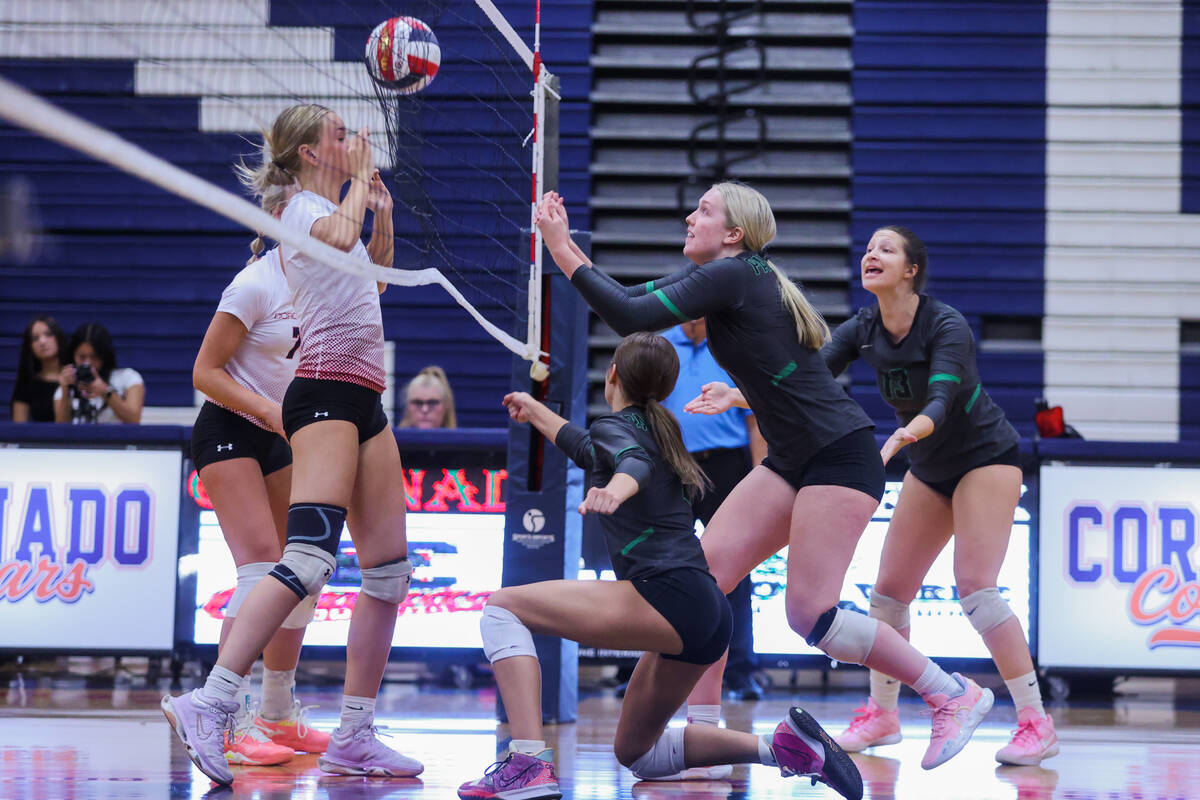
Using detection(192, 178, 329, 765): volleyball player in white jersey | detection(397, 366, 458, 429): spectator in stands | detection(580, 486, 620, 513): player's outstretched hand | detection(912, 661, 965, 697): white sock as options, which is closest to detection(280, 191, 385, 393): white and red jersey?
detection(192, 178, 329, 765): volleyball player in white jersey

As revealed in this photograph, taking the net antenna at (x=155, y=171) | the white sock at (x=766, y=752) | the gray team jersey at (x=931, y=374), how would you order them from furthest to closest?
the gray team jersey at (x=931, y=374), the white sock at (x=766, y=752), the net antenna at (x=155, y=171)

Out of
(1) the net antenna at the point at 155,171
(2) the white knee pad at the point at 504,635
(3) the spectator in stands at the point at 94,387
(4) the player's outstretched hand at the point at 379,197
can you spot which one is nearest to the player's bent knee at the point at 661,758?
(2) the white knee pad at the point at 504,635

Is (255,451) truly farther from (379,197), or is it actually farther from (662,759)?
(662,759)

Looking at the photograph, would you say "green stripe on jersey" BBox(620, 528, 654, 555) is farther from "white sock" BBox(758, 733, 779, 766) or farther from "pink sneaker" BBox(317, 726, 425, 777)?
"pink sneaker" BBox(317, 726, 425, 777)

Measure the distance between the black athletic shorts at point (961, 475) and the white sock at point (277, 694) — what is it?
2.14m

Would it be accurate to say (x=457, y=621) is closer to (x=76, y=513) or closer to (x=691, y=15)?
(x=76, y=513)

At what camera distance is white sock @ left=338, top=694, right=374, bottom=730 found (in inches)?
137

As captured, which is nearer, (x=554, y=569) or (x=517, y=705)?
(x=517, y=705)

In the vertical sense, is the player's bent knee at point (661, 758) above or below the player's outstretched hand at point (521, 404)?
below

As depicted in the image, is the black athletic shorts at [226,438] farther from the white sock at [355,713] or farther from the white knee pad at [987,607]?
the white knee pad at [987,607]

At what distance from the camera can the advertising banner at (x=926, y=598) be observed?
18.6 feet

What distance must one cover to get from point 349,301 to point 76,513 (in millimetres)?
2968

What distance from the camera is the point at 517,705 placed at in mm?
3078

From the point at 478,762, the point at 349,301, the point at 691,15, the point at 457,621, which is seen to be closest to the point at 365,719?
the point at 478,762
